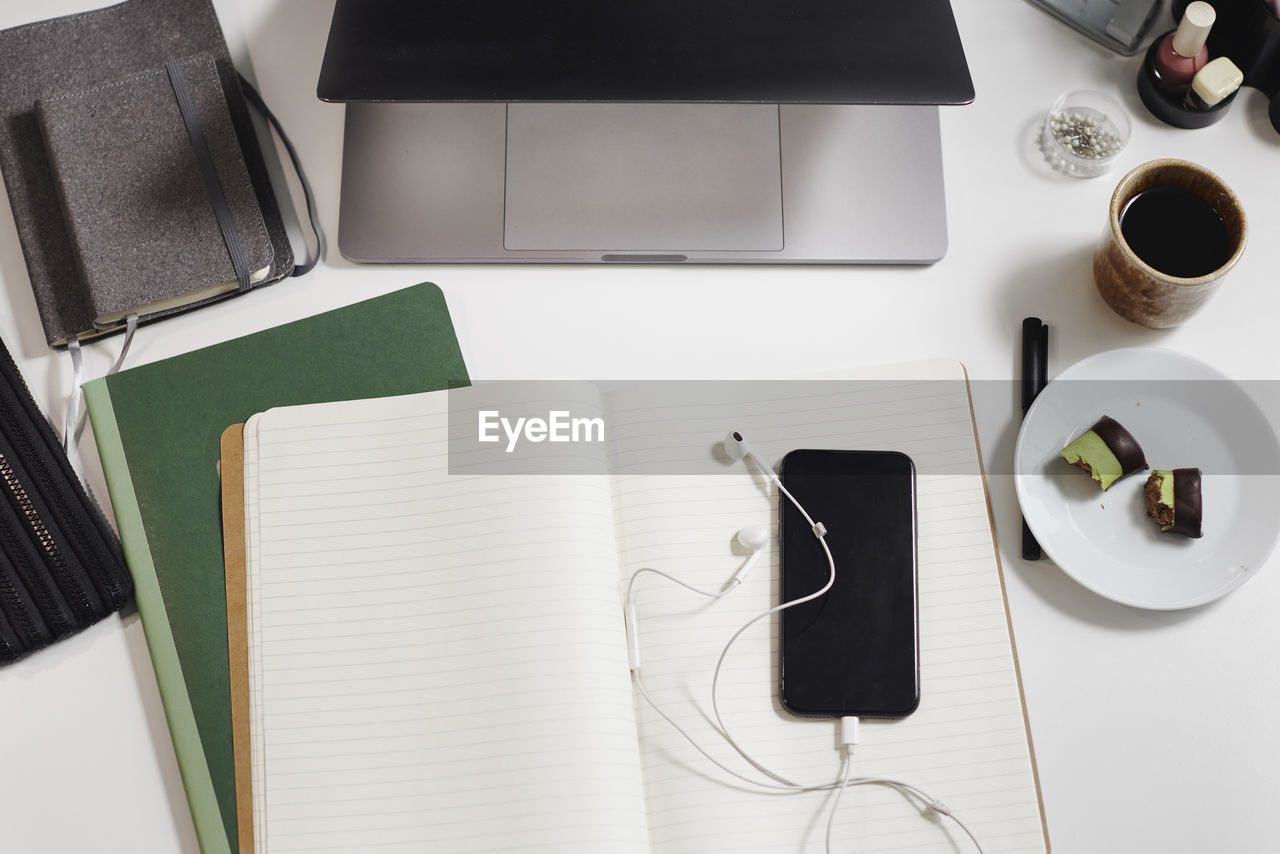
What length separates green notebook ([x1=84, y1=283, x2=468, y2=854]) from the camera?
0.67 meters

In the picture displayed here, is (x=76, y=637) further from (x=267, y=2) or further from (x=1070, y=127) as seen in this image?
(x=1070, y=127)

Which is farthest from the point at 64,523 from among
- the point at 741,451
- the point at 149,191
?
the point at 741,451

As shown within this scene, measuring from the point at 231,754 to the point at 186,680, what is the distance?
0.20 ft

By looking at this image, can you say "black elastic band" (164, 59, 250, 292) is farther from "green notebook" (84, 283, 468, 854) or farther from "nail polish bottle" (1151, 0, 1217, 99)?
"nail polish bottle" (1151, 0, 1217, 99)

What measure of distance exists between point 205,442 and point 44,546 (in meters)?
0.13

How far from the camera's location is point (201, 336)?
0.76m

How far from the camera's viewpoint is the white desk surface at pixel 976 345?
0.66 m

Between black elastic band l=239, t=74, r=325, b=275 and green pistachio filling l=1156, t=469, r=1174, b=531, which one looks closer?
green pistachio filling l=1156, t=469, r=1174, b=531

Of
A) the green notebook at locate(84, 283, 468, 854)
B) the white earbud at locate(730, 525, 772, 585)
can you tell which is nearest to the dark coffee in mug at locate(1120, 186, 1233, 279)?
the white earbud at locate(730, 525, 772, 585)

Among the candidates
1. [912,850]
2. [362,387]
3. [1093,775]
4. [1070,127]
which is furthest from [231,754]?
[1070,127]

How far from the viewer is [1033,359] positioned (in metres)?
0.73

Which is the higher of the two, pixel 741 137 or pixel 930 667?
pixel 741 137

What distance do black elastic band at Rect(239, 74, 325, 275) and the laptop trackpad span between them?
15 centimetres

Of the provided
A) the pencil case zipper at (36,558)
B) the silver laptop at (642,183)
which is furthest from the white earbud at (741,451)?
the pencil case zipper at (36,558)
